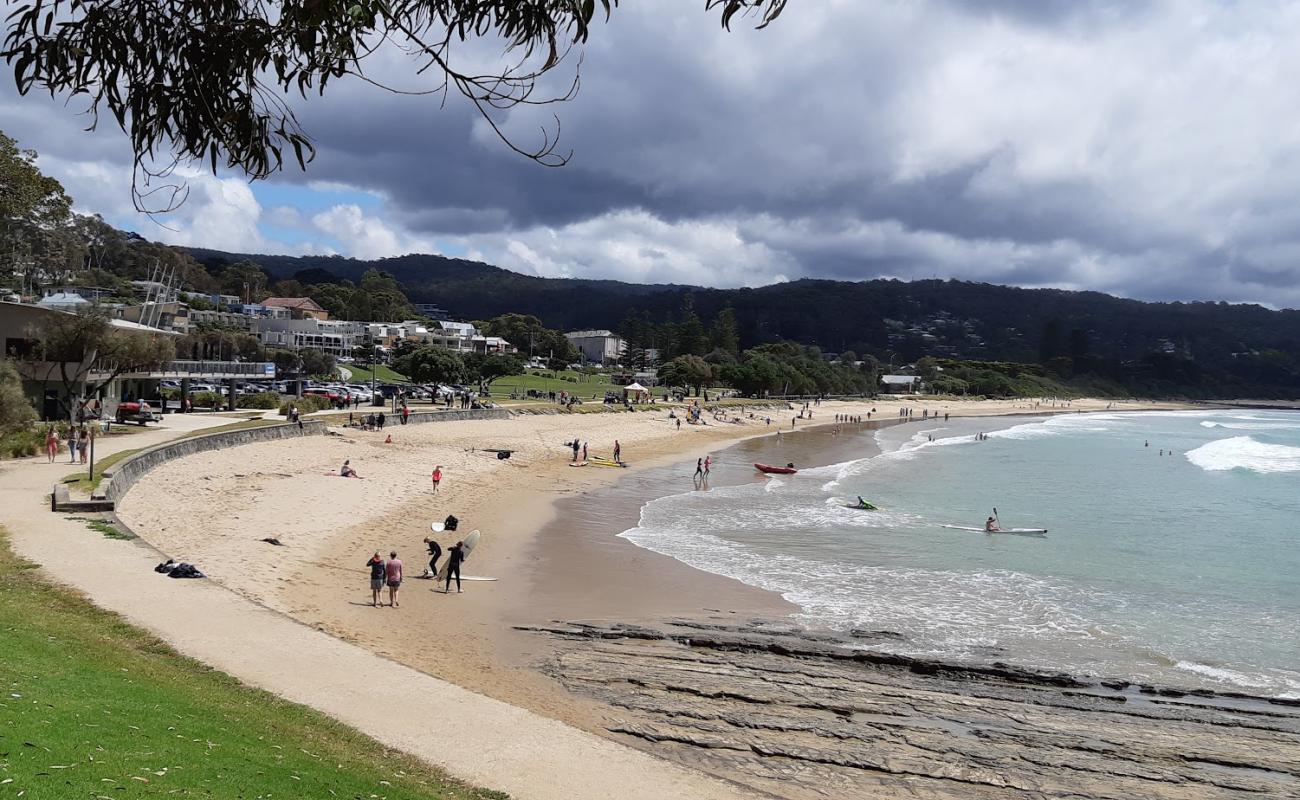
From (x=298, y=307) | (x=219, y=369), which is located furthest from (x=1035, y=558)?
(x=298, y=307)

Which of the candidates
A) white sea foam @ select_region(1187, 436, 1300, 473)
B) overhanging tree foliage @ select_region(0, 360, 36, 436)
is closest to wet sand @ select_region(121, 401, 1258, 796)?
overhanging tree foliage @ select_region(0, 360, 36, 436)

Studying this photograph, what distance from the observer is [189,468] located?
2464 centimetres

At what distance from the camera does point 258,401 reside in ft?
144

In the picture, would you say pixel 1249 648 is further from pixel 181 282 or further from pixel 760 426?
pixel 181 282

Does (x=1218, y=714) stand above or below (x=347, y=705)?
below

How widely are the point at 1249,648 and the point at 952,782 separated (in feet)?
27.7

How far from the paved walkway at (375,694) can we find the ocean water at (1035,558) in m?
6.18

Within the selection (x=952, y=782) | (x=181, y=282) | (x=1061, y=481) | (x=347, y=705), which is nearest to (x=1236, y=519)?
(x=1061, y=481)

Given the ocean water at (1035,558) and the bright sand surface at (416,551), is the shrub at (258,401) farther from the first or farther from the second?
the ocean water at (1035,558)

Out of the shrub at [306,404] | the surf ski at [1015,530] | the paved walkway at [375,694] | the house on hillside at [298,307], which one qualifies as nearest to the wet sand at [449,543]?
the paved walkway at [375,694]

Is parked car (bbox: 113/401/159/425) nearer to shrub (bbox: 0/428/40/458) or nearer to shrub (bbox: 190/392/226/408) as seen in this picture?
shrub (bbox: 0/428/40/458)

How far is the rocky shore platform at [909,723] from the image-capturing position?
904 cm

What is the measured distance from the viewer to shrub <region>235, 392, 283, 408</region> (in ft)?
144

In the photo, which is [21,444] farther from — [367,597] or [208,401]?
[208,401]
